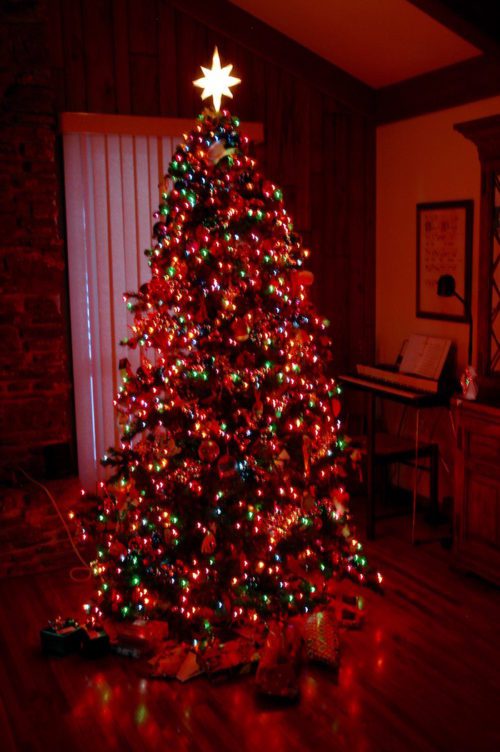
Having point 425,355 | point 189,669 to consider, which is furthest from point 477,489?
point 189,669

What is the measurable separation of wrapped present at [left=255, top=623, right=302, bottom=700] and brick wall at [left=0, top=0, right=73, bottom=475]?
177 centimetres

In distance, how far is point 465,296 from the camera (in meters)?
4.60

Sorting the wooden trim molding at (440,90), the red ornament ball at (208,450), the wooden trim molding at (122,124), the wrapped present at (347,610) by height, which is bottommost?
the wrapped present at (347,610)

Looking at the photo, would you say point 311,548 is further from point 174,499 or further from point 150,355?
point 150,355

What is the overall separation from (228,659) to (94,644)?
56 centimetres

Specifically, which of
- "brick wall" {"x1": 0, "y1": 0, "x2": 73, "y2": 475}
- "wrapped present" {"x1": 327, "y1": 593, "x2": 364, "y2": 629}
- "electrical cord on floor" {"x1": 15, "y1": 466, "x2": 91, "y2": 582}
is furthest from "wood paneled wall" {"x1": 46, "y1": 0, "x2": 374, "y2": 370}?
"electrical cord on floor" {"x1": 15, "y1": 466, "x2": 91, "y2": 582}

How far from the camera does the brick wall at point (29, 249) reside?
13.7ft

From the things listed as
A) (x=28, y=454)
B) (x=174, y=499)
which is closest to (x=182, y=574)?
A: (x=174, y=499)

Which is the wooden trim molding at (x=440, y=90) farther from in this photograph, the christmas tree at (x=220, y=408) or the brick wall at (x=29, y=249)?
the brick wall at (x=29, y=249)

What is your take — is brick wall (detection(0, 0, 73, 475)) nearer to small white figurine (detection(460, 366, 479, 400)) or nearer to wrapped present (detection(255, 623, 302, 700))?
wrapped present (detection(255, 623, 302, 700))

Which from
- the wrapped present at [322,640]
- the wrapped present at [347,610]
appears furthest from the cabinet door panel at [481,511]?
the wrapped present at [322,640]

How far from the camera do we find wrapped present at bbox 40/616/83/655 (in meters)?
3.42

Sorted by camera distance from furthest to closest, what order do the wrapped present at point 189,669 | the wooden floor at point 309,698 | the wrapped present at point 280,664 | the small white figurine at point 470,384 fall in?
the small white figurine at point 470,384 < the wrapped present at point 189,669 < the wrapped present at point 280,664 < the wooden floor at point 309,698

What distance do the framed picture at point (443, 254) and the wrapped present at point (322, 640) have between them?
1984mm
